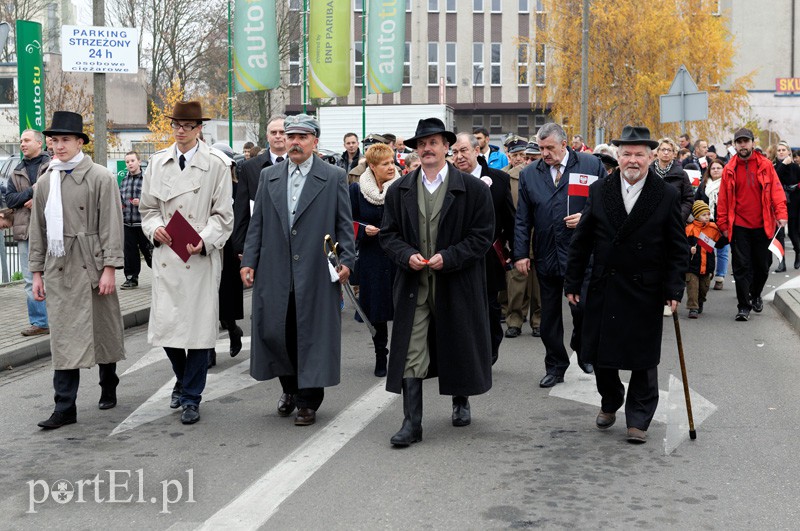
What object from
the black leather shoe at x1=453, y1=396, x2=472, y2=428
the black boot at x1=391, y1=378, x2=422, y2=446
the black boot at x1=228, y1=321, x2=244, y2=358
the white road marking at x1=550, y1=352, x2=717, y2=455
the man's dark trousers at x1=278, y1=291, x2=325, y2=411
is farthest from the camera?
the black boot at x1=228, y1=321, x2=244, y2=358

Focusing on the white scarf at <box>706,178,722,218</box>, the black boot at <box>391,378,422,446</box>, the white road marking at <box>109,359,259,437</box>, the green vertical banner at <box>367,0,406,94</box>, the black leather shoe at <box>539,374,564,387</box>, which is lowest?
the white road marking at <box>109,359,259,437</box>

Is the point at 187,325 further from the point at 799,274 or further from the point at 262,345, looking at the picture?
the point at 799,274

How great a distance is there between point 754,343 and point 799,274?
7.48 meters

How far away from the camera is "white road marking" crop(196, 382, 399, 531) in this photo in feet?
17.8

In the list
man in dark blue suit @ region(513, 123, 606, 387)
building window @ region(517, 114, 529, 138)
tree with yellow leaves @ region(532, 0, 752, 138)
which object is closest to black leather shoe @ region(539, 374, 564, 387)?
man in dark blue suit @ region(513, 123, 606, 387)

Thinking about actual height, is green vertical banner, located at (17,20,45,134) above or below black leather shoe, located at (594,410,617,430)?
above

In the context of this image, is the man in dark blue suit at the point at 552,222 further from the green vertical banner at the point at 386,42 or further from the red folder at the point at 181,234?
the green vertical banner at the point at 386,42

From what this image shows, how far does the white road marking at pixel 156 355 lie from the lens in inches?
397

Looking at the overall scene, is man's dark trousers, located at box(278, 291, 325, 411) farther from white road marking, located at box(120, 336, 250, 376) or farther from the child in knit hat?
the child in knit hat

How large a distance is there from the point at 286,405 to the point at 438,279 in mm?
1549

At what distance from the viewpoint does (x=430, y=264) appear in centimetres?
695

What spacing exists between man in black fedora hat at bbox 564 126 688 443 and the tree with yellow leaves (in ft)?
107

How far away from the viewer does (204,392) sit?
8.78 meters

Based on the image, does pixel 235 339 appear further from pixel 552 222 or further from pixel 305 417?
pixel 552 222
